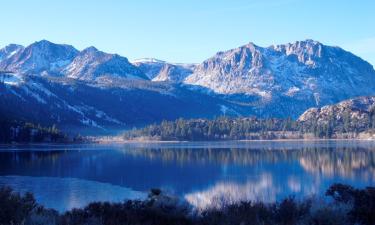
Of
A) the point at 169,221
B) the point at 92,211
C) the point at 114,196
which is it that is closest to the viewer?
the point at 169,221

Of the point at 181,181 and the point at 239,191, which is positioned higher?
the point at 239,191

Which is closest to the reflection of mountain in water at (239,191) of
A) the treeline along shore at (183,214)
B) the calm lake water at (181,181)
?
the calm lake water at (181,181)

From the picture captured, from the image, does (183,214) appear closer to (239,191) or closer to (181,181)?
→ (239,191)

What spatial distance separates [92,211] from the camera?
24891 mm

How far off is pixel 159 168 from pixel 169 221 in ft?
210

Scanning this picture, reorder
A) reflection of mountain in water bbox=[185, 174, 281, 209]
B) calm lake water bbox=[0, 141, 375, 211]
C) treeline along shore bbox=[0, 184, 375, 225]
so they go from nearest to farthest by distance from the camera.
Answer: treeline along shore bbox=[0, 184, 375, 225] < reflection of mountain in water bbox=[185, 174, 281, 209] < calm lake water bbox=[0, 141, 375, 211]

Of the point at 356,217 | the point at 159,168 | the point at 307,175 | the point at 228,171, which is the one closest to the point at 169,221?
the point at 356,217

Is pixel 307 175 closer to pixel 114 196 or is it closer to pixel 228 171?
pixel 228 171

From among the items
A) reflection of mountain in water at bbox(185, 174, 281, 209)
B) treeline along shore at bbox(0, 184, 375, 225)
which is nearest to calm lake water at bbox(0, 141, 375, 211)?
Answer: reflection of mountain in water at bbox(185, 174, 281, 209)

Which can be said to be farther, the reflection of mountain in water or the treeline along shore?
the reflection of mountain in water

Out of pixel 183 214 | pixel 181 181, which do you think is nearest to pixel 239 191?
pixel 181 181

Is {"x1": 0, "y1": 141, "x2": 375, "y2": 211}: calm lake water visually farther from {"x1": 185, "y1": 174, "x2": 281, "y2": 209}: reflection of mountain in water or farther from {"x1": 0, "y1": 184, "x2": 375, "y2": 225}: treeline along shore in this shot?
{"x1": 0, "y1": 184, "x2": 375, "y2": 225}: treeline along shore

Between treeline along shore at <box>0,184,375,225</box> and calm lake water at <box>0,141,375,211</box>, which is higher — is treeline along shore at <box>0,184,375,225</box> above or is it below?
above

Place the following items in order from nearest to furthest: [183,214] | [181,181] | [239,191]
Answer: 1. [183,214]
2. [239,191]
3. [181,181]
